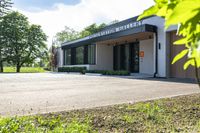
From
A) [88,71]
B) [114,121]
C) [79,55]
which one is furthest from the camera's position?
[79,55]

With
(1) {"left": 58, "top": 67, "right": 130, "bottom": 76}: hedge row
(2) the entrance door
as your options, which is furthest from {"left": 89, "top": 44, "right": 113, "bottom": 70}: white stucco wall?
(2) the entrance door

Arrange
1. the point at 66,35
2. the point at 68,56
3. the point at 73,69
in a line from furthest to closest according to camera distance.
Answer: the point at 66,35 → the point at 68,56 → the point at 73,69

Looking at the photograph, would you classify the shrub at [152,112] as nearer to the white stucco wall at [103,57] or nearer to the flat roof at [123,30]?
the flat roof at [123,30]

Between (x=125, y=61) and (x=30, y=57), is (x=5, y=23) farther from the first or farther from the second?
(x=125, y=61)

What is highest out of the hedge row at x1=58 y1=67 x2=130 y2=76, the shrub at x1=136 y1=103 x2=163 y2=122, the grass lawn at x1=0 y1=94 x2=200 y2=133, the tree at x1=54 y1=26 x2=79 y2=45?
the tree at x1=54 y1=26 x2=79 y2=45

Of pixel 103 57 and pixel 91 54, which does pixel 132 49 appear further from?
pixel 91 54

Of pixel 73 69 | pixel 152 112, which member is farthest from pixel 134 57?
pixel 152 112

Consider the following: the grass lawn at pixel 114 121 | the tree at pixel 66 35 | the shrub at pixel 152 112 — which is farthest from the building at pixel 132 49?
the tree at pixel 66 35

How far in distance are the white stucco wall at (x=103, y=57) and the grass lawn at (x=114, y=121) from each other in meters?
16.8

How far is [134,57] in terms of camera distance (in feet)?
63.6

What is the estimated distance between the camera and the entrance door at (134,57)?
19.0 metres

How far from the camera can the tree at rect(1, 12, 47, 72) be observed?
35.5 meters

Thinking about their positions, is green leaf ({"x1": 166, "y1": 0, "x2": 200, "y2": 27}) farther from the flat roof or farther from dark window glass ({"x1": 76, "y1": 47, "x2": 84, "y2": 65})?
dark window glass ({"x1": 76, "y1": 47, "x2": 84, "y2": 65})

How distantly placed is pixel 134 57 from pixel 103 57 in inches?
125
